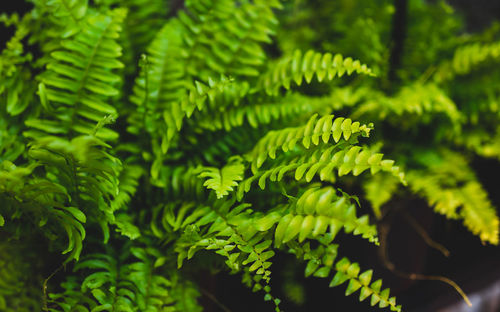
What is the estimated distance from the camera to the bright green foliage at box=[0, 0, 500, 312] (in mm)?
891

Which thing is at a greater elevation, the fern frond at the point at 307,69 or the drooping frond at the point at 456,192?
the fern frond at the point at 307,69

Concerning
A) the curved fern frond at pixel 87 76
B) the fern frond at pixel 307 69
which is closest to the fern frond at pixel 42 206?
the curved fern frond at pixel 87 76

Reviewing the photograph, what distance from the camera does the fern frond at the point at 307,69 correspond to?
1.12 m

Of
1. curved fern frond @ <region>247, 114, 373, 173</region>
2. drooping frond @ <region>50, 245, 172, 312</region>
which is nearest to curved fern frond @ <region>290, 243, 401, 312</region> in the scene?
curved fern frond @ <region>247, 114, 373, 173</region>

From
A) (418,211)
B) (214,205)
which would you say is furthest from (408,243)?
Answer: (214,205)

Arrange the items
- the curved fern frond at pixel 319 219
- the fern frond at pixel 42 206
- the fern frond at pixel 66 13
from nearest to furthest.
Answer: the curved fern frond at pixel 319 219 < the fern frond at pixel 42 206 < the fern frond at pixel 66 13

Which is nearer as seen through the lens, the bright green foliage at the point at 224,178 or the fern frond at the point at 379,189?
the bright green foliage at the point at 224,178

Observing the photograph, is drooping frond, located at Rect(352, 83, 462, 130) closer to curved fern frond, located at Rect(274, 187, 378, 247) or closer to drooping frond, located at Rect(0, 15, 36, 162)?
curved fern frond, located at Rect(274, 187, 378, 247)

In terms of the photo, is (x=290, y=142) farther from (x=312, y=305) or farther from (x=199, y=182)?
(x=312, y=305)

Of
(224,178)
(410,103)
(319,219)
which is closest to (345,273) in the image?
(319,219)

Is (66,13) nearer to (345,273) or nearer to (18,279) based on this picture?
(18,279)

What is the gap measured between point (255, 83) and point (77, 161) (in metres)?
0.75

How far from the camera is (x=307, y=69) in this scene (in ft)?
3.93

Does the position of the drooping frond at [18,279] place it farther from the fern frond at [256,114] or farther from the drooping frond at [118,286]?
the fern frond at [256,114]
